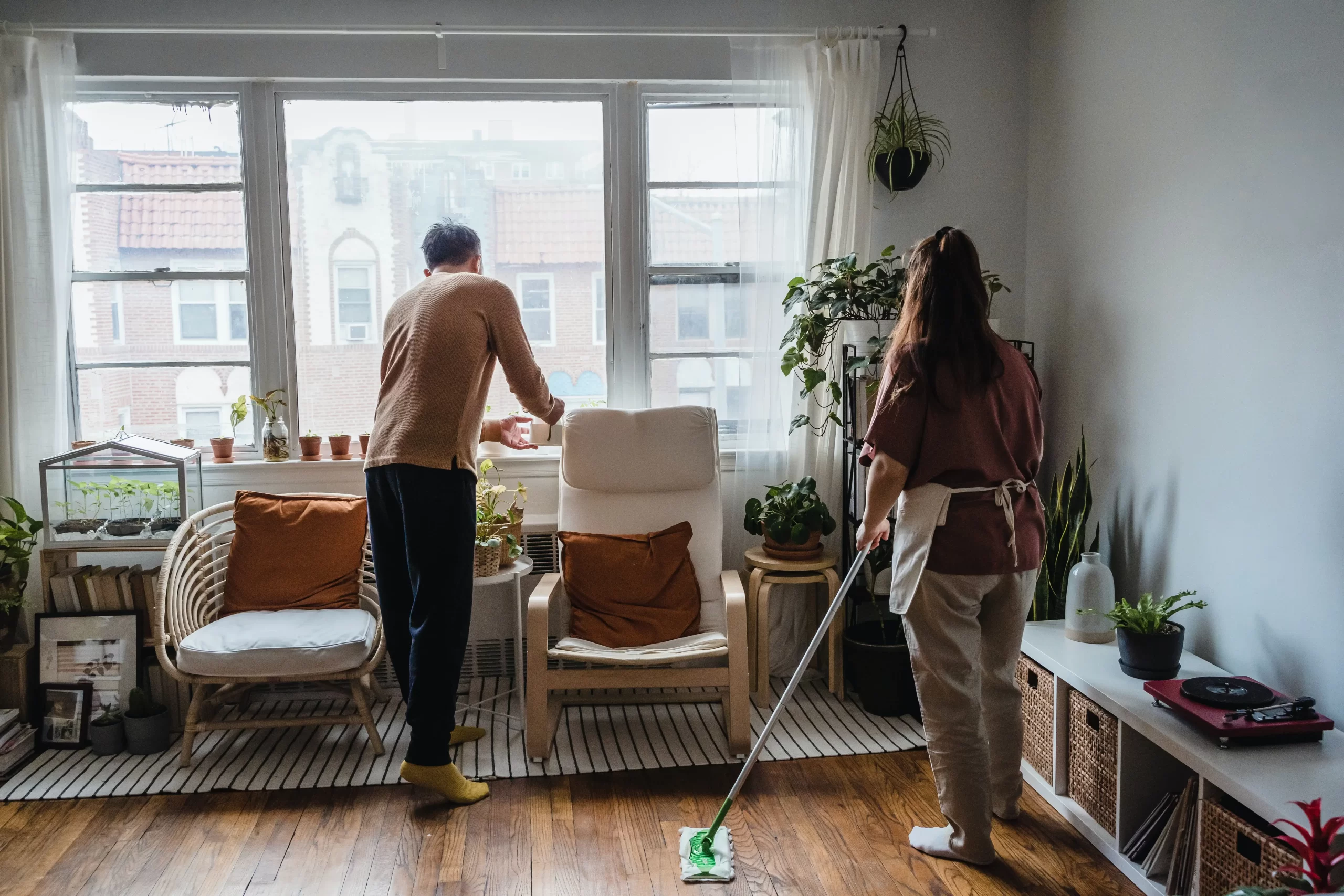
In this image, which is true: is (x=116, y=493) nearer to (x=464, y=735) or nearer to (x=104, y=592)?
(x=104, y=592)

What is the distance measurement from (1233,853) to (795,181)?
2.42 metres

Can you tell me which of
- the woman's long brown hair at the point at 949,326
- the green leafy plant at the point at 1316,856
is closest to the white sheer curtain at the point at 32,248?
the woman's long brown hair at the point at 949,326

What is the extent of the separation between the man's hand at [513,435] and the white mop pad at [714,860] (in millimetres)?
1543

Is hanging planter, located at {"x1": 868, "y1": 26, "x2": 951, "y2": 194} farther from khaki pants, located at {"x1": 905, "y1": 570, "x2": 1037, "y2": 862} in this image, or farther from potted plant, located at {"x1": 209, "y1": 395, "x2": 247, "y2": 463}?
potted plant, located at {"x1": 209, "y1": 395, "x2": 247, "y2": 463}

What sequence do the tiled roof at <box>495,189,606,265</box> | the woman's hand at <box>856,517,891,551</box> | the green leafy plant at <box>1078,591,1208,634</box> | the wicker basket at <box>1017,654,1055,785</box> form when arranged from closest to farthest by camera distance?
1. the woman's hand at <box>856,517,891,551</box>
2. the green leafy plant at <box>1078,591,1208,634</box>
3. the wicker basket at <box>1017,654,1055,785</box>
4. the tiled roof at <box>495,189,606,265</box>

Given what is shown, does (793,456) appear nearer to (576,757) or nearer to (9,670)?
(576,757)

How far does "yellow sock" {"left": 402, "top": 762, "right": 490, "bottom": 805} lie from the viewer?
263 cm

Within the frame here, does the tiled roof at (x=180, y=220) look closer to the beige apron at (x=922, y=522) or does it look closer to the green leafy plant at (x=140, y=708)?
the green leafy plant at (x=140, y=708)

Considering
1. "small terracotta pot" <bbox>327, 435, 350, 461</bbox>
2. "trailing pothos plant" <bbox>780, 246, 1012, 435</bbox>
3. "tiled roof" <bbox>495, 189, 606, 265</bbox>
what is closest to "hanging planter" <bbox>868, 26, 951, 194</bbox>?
"trailing pothos plant" <bbox>780, 246, 1012, 435</bbox>

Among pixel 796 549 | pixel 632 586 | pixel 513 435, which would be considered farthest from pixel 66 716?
pixel 796 549

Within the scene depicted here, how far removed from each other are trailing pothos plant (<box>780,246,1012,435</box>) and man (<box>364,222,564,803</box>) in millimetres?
1000

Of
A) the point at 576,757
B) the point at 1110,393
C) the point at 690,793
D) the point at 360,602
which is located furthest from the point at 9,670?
the point at 1110,393

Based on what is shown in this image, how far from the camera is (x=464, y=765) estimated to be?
2.88m

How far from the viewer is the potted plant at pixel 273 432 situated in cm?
353
